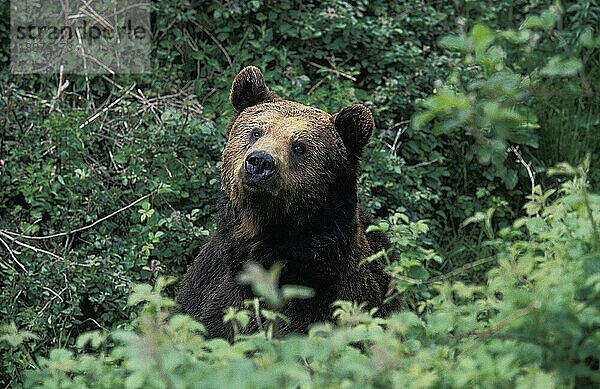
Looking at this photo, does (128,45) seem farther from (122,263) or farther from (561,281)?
(561,281)

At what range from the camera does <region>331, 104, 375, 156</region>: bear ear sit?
5.53 meters

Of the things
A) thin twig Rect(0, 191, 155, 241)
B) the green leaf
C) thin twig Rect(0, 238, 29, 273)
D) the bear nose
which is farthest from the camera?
thin twig Rect(0, 191, 155, 241)

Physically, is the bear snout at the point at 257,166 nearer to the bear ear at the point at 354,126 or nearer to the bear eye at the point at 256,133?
the bear eye at the point at 256,133

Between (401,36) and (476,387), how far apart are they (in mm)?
5412

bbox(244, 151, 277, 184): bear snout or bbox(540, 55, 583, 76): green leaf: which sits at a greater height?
bbox(540, 55, 583, 76): green leaf

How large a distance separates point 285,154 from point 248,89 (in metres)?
0.66

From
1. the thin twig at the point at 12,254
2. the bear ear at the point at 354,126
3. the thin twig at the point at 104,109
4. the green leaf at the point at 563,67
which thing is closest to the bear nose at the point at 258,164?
the bear ear at the point at 354,126

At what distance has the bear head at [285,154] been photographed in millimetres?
5125

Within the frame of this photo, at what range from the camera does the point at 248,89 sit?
577 cm

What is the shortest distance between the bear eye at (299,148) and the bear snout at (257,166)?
0.36 m

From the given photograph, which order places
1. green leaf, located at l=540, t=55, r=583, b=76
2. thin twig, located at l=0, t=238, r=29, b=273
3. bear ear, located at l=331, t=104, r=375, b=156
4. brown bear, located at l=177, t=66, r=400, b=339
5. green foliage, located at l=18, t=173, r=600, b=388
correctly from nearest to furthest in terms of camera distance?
green foliage, located at l=18, t=173, r=600, b=388 < green leaf, located at l=540, t=55, r=583, b=76 < brown bear, located at l=177, t=66, r=400, b=339 < bear ear, located at l=331, t=104, r=375, b=156 < thin twig, located at l=0, t=238, r=29, b=273

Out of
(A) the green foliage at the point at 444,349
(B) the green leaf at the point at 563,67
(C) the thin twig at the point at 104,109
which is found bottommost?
(C) the thin twig at the point at 104,109

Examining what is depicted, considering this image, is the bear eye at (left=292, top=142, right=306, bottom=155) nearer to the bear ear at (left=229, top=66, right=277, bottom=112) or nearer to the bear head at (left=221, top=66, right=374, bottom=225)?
the bear head at (left=221, top=66, right=374, bottom=225)

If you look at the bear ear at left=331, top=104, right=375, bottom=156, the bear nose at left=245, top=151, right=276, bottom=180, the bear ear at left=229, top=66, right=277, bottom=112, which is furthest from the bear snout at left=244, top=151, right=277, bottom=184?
the bear ear at left=229, top=66, right=277, bottom=112
